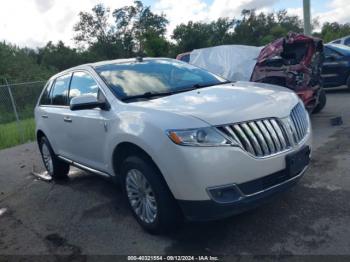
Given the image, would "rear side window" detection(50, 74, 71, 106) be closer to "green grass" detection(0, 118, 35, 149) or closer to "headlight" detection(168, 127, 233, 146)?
"headlight" detection(168, 127, 233, 146)

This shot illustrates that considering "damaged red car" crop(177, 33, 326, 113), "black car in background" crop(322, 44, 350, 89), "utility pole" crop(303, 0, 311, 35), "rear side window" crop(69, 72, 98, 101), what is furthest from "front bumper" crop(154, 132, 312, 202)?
"utility pole" crop(303, 0, 311, 35)

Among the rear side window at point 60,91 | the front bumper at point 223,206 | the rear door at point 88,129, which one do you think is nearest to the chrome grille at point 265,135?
the front bumper at point 223,206

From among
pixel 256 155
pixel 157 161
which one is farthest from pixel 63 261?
pixel 256 155

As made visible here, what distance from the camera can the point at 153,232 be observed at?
3865 mm

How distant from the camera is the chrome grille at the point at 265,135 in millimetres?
3260

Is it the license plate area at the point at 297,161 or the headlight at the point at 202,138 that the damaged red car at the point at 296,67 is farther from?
the headlight at the point at 202,138

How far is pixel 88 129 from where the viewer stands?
4617 millimetres

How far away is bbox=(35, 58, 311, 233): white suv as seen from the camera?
3.21 metres

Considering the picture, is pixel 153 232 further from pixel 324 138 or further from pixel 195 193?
pixel 324 138

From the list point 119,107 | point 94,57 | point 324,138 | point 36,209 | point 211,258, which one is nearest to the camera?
point 211,258

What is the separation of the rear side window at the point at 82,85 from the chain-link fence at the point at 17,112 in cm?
709

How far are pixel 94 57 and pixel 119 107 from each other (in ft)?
178

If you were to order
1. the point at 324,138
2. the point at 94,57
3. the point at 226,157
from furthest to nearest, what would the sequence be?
the point at 94,57 → the point at 324,138 → the point at 226,157

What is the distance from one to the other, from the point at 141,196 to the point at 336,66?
9562 mm
